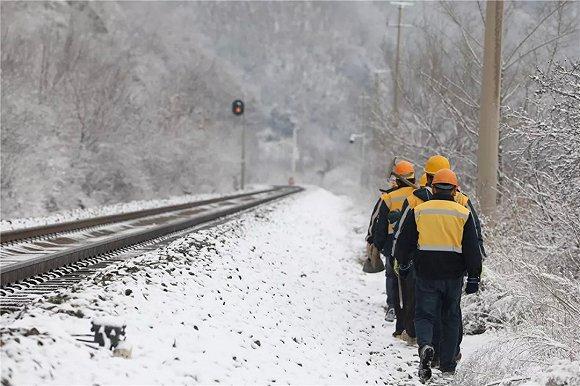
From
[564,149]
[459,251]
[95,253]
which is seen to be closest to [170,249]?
[95,253]

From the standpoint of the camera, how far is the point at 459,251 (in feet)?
25.9

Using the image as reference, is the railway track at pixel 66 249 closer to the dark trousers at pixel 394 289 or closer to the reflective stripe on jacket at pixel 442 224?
the dark trousers at pixel 394 289

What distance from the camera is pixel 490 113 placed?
452 inches

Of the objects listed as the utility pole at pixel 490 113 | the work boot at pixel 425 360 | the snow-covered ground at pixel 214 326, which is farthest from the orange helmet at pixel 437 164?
the utility pole at pixel 490 113

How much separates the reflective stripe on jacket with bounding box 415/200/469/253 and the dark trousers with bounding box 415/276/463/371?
0.41 metres

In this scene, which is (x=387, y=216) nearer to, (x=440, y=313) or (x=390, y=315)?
(x=390, y=315)

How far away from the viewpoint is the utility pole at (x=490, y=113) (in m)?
11.5

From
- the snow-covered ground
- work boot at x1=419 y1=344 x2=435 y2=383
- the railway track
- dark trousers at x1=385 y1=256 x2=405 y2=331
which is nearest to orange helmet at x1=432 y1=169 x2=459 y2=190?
work boot at x1=419 y1=344 x2=435 y2=383

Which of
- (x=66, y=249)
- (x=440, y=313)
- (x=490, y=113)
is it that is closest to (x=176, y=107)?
(x=66, y=249)

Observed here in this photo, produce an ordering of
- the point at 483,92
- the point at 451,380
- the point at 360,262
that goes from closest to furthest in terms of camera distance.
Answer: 1. the point at 451,380
2. the point at 483,92
3. the point at 360,262

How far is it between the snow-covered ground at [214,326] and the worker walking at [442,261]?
0.56m

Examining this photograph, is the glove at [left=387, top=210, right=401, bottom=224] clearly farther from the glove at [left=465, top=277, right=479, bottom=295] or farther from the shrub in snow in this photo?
the glove at [left=465, top=277, right=479, bottom=295]

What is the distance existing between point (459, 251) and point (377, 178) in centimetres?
3014

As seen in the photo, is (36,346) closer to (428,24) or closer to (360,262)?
(360,262)
